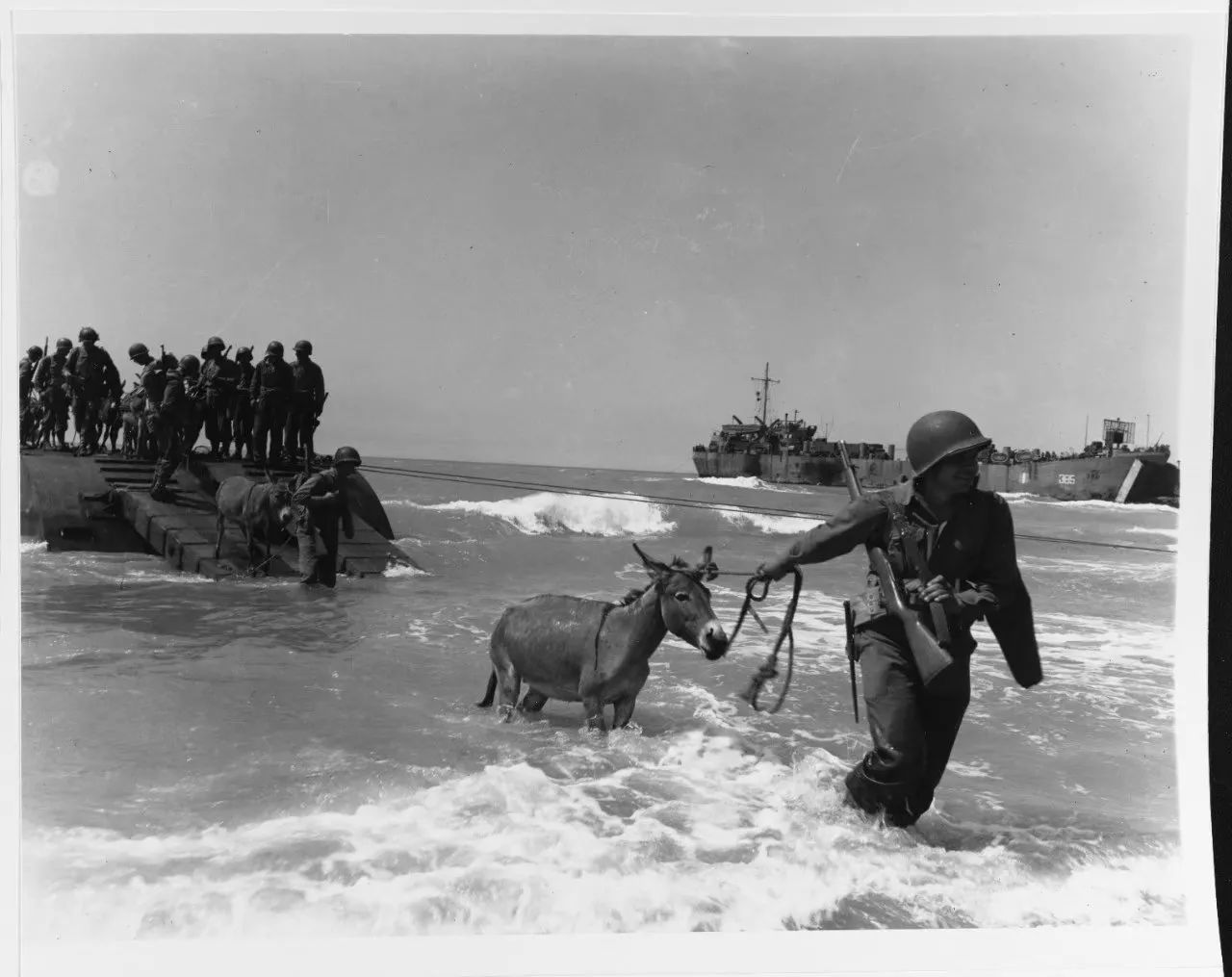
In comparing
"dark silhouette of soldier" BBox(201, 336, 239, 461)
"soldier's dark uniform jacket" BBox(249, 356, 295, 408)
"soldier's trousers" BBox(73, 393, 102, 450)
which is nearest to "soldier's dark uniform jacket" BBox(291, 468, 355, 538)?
"soldier's dark uniform jacket" BBox(249, 356, 295, 408)

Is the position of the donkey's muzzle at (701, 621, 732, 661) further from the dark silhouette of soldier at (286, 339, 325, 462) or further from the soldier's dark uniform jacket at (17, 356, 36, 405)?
the soldier's dark uniform jacket at (17, 356, 36, 405)

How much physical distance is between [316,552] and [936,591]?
3.50m

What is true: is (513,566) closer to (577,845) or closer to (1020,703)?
(577,845)

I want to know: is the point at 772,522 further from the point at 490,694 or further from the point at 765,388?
the point at 490,694

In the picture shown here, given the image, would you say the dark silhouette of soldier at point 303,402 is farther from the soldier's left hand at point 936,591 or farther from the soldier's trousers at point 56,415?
the soldier's left hand at point 936,591

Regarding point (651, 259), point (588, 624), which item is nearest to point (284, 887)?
point (588, 624)

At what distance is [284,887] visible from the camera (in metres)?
4.68

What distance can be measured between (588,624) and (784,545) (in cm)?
109

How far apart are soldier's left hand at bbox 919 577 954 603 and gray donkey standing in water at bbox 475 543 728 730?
3.13 ft

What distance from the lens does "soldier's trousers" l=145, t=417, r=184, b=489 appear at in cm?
598

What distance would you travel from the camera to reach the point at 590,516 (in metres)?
5.79

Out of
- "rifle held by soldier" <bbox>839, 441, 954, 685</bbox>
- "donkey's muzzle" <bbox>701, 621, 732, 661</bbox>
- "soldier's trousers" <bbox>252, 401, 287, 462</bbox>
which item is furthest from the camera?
"soldier's trousers" <bbox>252, 401, 287, 462</bbox>


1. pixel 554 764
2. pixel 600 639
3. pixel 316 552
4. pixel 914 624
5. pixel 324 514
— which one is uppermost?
pixel 324 514

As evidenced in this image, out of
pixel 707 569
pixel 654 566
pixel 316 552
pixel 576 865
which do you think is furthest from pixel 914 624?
pixel 316 552
